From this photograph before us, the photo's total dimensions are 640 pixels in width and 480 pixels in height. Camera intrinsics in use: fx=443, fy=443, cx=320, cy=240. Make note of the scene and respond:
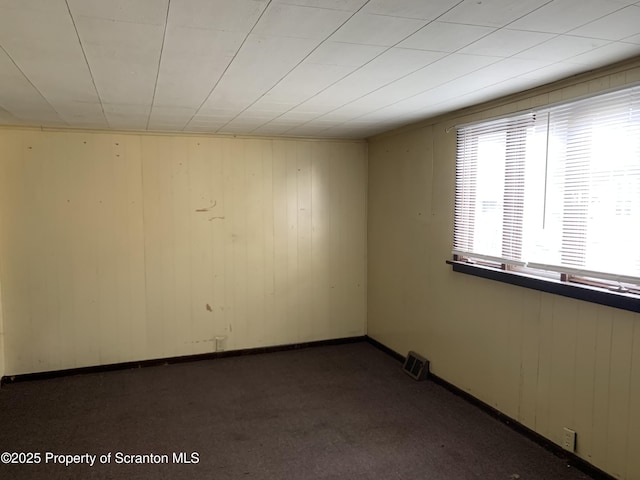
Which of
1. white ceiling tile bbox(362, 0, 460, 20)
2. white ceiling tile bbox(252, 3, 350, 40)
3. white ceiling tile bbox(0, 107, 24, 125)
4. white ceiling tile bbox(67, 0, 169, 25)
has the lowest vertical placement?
white ceiling tile bbox(0, 107, 24, 125)

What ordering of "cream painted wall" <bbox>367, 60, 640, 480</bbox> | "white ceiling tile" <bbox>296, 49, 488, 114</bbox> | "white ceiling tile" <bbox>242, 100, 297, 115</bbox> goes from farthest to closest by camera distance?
"white ceiling tile" <bbox>242, 100, 297, 115</bbox>
"cream painted wall" <bbox>367, 60, 640, 480</bbox>
"white ceiling tile" <bbox>296, 49, 488, 114</bbox>

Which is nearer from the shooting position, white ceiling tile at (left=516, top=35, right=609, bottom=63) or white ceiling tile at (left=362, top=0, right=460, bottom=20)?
white ceiling tile at (left=362, top=0, right=460, bottom=20)

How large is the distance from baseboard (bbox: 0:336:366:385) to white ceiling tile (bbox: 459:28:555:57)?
3615mm

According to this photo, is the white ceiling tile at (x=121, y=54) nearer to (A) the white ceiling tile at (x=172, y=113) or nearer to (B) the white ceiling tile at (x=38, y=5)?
(B) the white ceiling tile at (x=38, y=5)

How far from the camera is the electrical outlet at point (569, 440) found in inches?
104

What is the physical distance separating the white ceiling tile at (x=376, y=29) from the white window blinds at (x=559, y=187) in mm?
1329

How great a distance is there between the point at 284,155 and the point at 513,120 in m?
2.40

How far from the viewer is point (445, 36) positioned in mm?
1855

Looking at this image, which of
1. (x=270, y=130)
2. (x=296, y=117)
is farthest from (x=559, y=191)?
(x=270, y=130)

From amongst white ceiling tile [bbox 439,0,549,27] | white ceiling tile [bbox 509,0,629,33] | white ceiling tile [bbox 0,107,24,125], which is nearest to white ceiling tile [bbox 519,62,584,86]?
white ceiling tile [bbox 509,0,629,33]

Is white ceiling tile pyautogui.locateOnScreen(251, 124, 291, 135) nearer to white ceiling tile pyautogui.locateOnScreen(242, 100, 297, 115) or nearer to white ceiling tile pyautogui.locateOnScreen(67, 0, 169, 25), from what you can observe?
white ceiling tile pyautogui.locateOnScreen(242, 100, 297, 115)

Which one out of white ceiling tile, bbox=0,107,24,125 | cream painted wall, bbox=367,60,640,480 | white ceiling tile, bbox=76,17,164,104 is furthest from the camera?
white ceiling tile, bbox=0,107,24,125

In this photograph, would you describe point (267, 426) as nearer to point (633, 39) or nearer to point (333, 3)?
point (333, 3)

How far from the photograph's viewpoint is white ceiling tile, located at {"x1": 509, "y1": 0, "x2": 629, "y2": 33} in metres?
1.54
